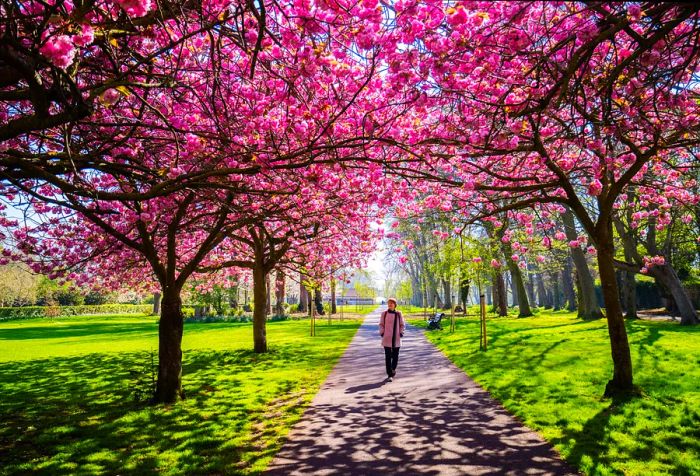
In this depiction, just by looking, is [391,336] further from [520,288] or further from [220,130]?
[520,288]

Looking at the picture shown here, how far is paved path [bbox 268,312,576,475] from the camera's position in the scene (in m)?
4.61

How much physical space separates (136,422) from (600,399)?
7.40 m

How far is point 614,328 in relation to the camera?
289 inches

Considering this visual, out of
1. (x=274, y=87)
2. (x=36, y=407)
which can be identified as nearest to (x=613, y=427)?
(x=274, y=87)

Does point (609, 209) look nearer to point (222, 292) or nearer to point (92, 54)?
point (92, 54)

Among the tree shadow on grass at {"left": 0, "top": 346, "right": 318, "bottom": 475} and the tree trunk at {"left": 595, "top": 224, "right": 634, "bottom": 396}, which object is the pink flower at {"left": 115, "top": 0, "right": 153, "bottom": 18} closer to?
the tree shadow on grass at {"left": 0, "top": 346, "right": 318, "bottom": 475}

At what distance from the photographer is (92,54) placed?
566 centimetres

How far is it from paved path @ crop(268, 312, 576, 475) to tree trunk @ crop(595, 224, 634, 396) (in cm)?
211

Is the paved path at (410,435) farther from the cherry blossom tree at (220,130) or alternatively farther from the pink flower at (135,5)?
the pink flower at (135,5)

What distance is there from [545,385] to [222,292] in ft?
109

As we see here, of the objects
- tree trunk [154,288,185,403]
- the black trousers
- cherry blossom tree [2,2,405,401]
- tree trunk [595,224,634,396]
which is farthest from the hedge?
tree trunk [595,224,634,396]

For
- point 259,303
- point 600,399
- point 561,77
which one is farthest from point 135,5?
point 259,303

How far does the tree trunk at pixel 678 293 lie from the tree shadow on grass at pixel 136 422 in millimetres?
18324

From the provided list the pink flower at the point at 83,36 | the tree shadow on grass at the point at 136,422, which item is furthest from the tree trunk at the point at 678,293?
the pink flower at the point at 83,36
